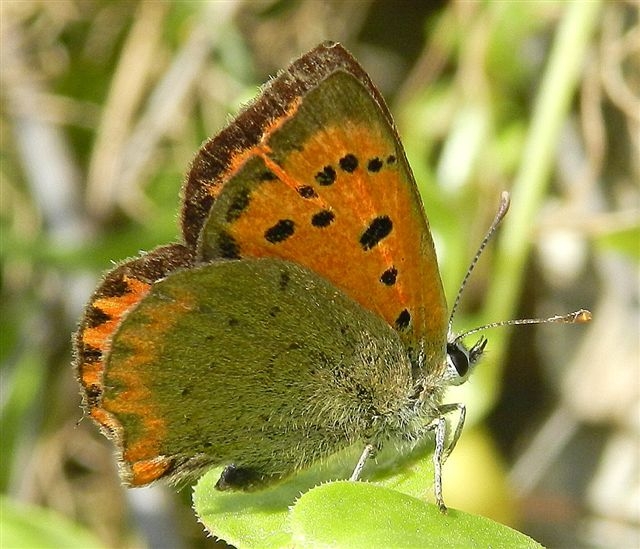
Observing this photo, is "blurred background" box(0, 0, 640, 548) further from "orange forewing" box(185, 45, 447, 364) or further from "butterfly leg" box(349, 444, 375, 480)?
"orange forewing" box(185, 45, 447, 364)

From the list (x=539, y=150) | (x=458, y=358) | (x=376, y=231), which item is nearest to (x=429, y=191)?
(x=539, y=150)

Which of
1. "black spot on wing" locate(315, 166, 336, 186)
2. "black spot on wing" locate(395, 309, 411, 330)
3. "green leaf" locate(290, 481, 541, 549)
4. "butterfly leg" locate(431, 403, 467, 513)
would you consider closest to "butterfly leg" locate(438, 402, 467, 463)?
"butterfly leg" locate(431, 403, 467, 513)

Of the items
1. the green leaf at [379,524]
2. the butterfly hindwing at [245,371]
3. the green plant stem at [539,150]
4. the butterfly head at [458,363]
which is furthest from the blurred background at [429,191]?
the green leaf at [379,524]

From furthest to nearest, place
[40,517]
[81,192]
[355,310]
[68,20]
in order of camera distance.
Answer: [68,20] → [81,192] → [40,517] → [355,310]

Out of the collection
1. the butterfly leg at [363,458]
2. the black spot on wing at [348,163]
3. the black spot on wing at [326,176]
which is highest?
the black spot on wing at [348,163]

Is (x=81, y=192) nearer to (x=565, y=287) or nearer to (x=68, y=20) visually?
(x=68, y=20)

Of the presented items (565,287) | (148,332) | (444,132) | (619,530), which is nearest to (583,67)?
(444,132)

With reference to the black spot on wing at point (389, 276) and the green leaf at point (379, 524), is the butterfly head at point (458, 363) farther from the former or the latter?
the green leaf at point (379, 524)
